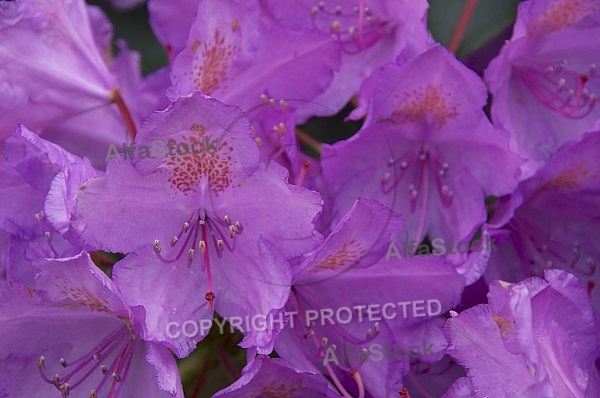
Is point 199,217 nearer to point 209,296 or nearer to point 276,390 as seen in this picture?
point 209,296

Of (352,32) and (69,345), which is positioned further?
(352,32)

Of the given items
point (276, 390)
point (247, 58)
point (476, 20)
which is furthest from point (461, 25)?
point (276, 390)

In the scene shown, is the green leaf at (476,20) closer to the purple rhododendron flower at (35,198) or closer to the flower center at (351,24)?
the flower center at (351,24)

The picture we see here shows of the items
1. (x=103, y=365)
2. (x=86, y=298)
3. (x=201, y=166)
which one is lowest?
(x=103, y=365)

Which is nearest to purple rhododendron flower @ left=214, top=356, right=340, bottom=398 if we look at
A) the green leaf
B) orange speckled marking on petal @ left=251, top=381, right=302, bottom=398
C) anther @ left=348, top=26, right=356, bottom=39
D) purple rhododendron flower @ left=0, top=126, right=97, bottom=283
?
orange speckled marking on petal @ left=251, top=381, right=302, bottom=398

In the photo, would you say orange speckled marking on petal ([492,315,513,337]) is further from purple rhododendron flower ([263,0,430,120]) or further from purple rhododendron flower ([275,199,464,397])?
purple rhododendron flower ([263,0,430,120])

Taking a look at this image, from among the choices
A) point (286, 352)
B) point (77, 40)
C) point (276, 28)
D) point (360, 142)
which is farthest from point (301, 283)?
point (77, 40)

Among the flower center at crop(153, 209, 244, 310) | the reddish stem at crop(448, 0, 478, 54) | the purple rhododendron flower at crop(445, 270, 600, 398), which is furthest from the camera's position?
the reddish stem at crop(448, 0, 478, 54)
